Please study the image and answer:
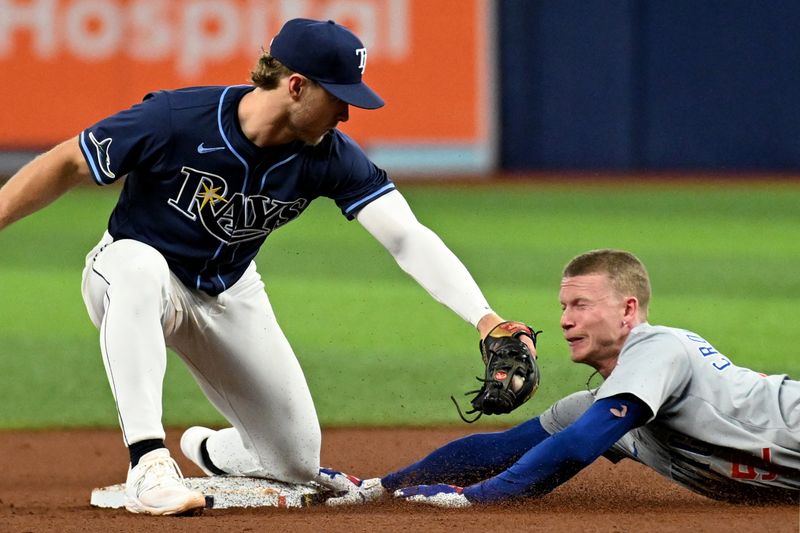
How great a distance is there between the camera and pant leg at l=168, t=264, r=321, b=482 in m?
4.72

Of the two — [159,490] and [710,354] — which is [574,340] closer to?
[710,354]

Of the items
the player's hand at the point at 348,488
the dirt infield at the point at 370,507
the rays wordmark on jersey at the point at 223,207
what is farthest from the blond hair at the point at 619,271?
the player's hand at the point at 348,488

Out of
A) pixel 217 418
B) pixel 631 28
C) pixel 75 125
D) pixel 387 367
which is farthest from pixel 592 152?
pixel 217 418

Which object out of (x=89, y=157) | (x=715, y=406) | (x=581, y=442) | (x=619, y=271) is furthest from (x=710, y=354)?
(x=89, y=157)

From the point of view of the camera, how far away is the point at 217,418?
265 inches

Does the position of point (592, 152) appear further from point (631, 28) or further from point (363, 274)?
point (363, 274)

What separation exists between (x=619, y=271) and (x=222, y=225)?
1.33 meters

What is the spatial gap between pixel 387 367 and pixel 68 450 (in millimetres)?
2252

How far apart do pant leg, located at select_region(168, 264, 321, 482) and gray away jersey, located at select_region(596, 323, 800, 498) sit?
1.31 meters

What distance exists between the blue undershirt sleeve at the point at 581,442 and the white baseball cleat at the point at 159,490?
1012 millimetres

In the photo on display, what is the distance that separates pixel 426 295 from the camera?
10.4 meters

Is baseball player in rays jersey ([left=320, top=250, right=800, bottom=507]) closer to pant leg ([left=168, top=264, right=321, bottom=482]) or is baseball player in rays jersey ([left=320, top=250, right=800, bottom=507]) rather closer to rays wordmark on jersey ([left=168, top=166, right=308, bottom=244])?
pant leg ([left=168, top=264, right=321, bottom=482])

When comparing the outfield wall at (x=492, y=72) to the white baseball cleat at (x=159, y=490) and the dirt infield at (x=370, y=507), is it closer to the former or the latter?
the dirt infield at (x=370, y=507)

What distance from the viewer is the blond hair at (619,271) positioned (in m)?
4.22
